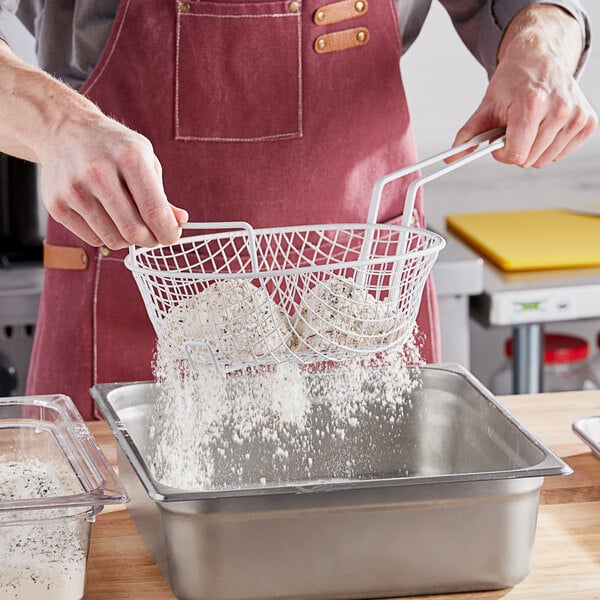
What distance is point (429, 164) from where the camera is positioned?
102cm

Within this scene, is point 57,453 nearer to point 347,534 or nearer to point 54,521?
point 54,521

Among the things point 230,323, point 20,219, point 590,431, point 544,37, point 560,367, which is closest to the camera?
point 230,323

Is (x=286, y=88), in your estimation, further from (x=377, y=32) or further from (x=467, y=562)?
(x=467, y=562)

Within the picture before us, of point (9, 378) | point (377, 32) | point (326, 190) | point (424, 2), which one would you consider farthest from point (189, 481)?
point (9, 378)

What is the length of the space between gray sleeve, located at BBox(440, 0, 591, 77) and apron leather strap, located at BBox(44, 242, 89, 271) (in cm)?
52

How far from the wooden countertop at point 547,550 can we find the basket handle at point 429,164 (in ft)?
0.91

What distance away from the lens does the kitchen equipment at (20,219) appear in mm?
1784

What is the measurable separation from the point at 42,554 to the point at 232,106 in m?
0.64

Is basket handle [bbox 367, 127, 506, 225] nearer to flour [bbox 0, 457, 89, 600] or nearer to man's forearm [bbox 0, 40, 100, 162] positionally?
man's forearm [bbox 0, 40, 100, 162]

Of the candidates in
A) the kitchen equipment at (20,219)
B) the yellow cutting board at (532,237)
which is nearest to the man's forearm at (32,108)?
the kitchen equipment at (20,219)

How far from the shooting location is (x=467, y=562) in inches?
32.6

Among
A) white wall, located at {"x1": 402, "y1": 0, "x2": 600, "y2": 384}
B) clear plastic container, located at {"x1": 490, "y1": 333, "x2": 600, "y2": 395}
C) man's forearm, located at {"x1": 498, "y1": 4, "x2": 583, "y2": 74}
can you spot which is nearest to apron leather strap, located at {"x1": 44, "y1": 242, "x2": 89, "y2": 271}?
man's forearm, located at {"x1": 498, "y1": 4, "x2": 583, "y2": 74}

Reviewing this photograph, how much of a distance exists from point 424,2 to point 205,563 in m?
0.82

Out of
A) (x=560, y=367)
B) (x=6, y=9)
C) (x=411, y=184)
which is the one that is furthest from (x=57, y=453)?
(x=560, y=367)
